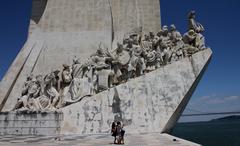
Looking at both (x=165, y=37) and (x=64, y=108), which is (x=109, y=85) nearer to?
(x=64, y=108)

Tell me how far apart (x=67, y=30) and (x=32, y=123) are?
5395mm

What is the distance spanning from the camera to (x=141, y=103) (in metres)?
9.84

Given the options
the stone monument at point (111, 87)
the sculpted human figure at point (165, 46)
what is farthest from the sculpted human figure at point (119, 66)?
the sculpted human figure at point (165, 46)

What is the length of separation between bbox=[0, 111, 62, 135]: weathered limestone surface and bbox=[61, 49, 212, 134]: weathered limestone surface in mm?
318

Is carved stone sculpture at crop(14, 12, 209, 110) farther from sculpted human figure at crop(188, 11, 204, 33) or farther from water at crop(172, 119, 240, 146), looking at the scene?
water at crop(172, 119, 240, 146)

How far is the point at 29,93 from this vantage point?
1080 cm

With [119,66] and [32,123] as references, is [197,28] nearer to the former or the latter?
[119,66]

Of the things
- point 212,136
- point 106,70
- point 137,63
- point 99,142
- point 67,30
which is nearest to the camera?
point 99,142

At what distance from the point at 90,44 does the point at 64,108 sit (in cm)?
417

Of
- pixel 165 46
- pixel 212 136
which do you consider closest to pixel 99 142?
pixel 165 46

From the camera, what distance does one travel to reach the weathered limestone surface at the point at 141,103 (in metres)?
9.65

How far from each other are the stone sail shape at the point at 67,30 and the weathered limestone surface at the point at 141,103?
3.65 m

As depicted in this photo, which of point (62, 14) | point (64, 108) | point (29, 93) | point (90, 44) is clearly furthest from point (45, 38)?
Result: point (64, 108)

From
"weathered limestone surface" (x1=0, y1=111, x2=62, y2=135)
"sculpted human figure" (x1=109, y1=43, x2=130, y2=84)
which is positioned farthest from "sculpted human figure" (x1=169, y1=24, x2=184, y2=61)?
"weathered limestone surface" (x1=0, y1=111, x2=62, y2=135)
